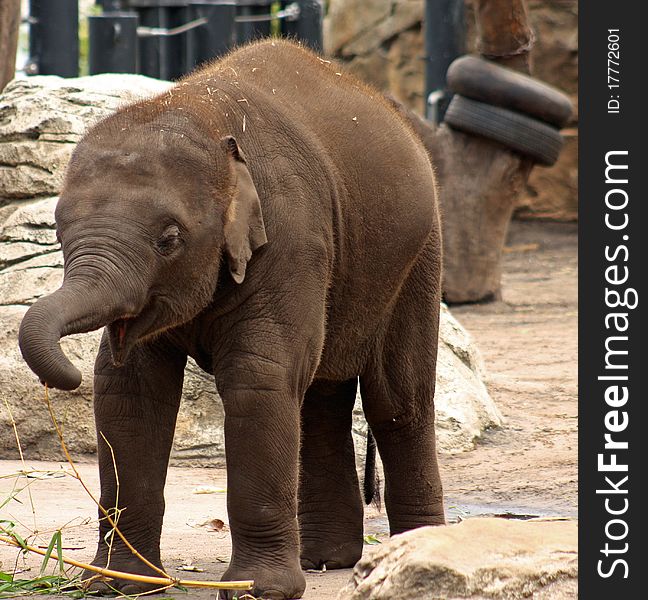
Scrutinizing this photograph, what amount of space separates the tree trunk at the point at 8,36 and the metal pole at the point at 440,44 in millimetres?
4637

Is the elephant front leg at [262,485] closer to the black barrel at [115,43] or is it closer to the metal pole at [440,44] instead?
the metal pole at [440,44]

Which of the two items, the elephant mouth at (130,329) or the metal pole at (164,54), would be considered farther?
the metal pole at (164,54)

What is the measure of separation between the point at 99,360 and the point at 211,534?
1.23 metres

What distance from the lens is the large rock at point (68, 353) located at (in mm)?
6715

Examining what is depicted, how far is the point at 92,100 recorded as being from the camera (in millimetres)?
7875

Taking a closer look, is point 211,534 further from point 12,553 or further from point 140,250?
point 140,250

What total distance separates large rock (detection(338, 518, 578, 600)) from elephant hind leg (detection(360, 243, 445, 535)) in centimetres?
128

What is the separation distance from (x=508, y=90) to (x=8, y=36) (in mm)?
3906

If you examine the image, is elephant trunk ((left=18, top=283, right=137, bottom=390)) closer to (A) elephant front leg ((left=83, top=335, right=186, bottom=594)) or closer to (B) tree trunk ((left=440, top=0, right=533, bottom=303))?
(A) elephant front leg ((left=83, top=335, right=186, bottom=594))

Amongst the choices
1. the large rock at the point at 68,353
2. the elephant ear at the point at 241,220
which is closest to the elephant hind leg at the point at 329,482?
the elephant ear at the point at 241,220

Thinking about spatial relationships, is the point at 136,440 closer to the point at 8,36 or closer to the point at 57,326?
the point at 57,326

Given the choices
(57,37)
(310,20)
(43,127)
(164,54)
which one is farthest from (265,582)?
(164,54)

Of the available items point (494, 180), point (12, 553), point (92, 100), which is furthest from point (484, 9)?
point (12, 553)

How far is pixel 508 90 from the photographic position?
11.0m
